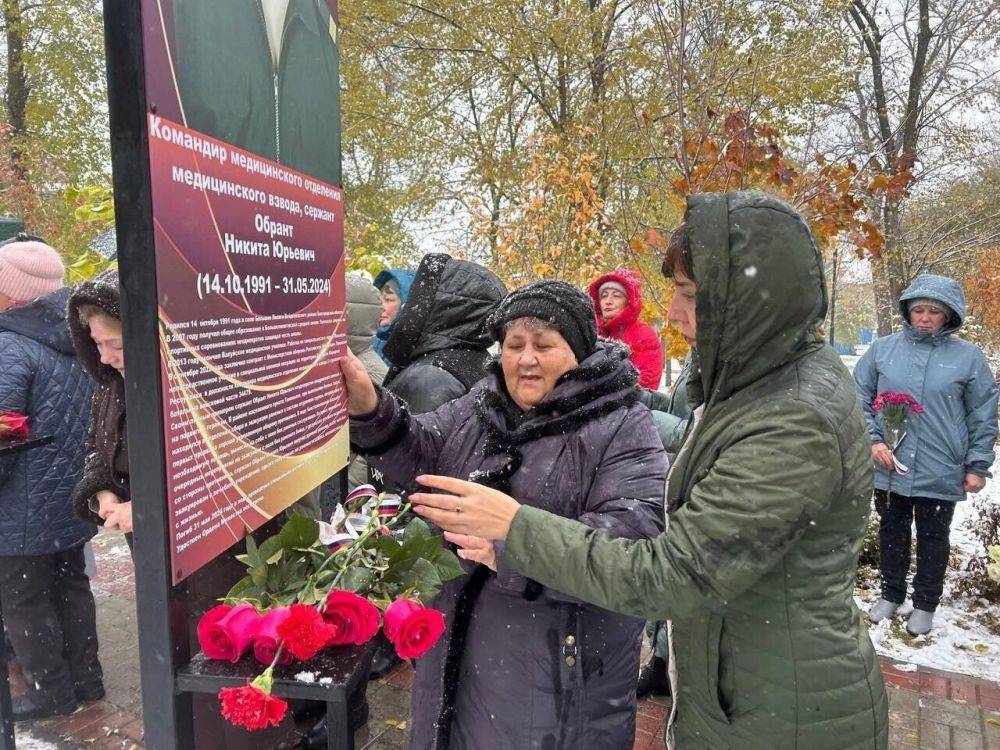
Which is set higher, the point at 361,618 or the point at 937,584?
the point at 361,618

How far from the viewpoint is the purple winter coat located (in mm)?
1807

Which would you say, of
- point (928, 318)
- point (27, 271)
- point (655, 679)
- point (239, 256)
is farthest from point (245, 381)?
point (928, 318)

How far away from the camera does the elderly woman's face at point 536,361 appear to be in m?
1.99

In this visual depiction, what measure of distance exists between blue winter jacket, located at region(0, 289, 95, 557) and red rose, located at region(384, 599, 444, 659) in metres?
2.71

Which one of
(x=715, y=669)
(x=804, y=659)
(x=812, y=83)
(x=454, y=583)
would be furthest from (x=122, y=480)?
(x=812, y=83)

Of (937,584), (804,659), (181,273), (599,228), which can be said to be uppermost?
(599,228)

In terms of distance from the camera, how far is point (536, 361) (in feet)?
6.52

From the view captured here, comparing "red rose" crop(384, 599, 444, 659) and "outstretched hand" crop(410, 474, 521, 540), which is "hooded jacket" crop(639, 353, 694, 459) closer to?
"outstretched hand" crop(410, 474, 521, 540)

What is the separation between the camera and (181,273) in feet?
3.28

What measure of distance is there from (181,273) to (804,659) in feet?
4.65

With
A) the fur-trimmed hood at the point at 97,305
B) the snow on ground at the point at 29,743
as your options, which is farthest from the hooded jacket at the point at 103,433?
the snow on ground at the point at 29,743

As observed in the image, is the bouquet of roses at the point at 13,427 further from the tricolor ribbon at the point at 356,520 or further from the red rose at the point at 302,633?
the red rose at the point at 302,633

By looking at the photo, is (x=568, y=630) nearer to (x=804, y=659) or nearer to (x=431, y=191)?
(x=804, y=659)

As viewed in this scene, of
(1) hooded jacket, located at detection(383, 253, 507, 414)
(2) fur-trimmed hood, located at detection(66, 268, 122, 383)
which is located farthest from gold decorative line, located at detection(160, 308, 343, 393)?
(1) hooded jacket, located at detection(383, 253, 507, 414)
